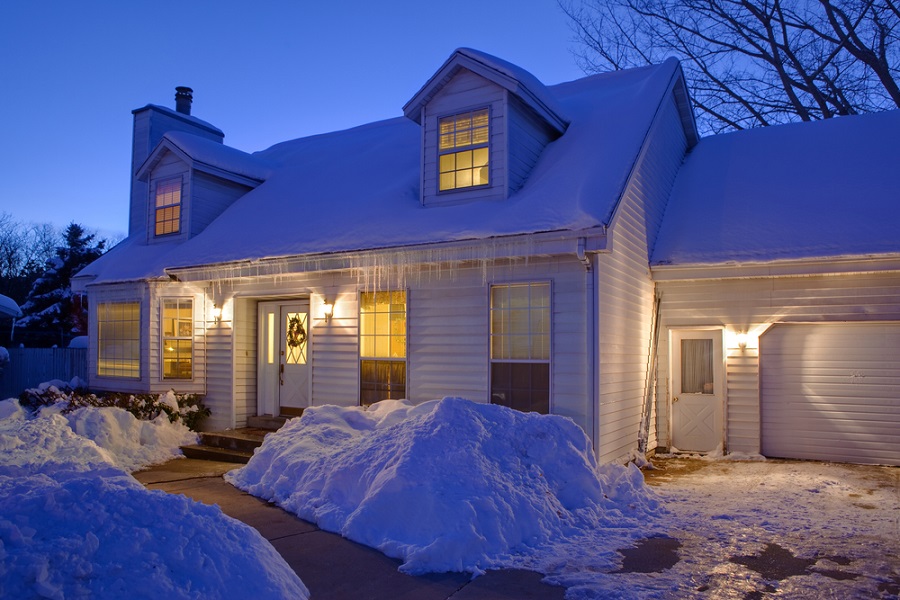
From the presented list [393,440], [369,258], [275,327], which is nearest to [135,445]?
[275,327]

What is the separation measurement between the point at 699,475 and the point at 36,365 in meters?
16.5

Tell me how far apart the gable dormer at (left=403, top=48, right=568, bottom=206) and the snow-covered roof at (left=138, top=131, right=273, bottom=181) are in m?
4.75

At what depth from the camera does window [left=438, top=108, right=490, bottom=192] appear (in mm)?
9969

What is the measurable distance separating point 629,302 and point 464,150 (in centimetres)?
338

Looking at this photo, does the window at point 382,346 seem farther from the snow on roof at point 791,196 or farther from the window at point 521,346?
the snow on roof at point 791,196

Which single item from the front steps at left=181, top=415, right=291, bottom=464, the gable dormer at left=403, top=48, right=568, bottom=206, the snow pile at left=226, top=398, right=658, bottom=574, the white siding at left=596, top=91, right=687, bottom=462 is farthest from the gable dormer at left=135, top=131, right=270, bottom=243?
the white siding at left=596, top=91, right=687, bottom=462

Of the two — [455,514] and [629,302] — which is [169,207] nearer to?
[629,302]

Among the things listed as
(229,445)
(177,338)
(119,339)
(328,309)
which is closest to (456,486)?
(328,309)

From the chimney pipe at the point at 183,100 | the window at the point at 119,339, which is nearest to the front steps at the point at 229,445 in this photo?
the window at the point at 119,339

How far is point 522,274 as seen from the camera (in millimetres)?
8836

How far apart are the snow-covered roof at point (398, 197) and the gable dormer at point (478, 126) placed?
28 centimetres

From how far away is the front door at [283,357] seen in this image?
446 inches

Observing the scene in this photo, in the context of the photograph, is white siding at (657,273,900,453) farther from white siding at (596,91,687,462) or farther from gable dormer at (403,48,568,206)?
gable dormer at (403,48,568,206)

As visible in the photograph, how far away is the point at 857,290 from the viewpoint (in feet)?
30.6
